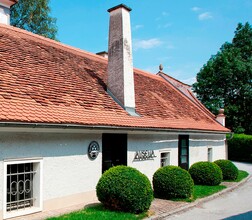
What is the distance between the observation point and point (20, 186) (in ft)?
28.7

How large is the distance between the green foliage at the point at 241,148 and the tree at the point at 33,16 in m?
21.3

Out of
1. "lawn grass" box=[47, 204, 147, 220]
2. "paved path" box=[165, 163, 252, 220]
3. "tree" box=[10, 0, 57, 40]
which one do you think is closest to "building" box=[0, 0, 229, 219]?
"lawn grass" box=[47, 204, 147, 220]

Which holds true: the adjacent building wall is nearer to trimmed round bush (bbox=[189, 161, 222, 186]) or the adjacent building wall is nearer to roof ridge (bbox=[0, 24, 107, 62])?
trimmed round bush (bbox=[189, 161, 222, 186])

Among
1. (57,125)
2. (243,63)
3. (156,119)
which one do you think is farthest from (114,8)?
(243,63)

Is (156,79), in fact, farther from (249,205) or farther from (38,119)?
(38,119)

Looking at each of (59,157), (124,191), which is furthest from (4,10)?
(124,191)

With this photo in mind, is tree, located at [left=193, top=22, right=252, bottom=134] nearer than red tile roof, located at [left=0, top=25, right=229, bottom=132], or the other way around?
red tile roof, located at [left=0, top=25, right=229, bottom=132]

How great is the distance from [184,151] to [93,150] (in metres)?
7.24

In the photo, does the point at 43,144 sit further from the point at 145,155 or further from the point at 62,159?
the point at 145,155

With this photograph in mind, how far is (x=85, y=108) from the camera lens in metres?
11.0

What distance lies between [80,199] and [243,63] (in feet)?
102

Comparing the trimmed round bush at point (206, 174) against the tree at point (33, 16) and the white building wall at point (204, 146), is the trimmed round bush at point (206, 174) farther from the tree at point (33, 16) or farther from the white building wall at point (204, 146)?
the tree at point (33, 16)

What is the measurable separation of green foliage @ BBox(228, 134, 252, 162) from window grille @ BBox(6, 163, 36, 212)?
1076 inches

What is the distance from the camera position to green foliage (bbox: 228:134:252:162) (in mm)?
32000
